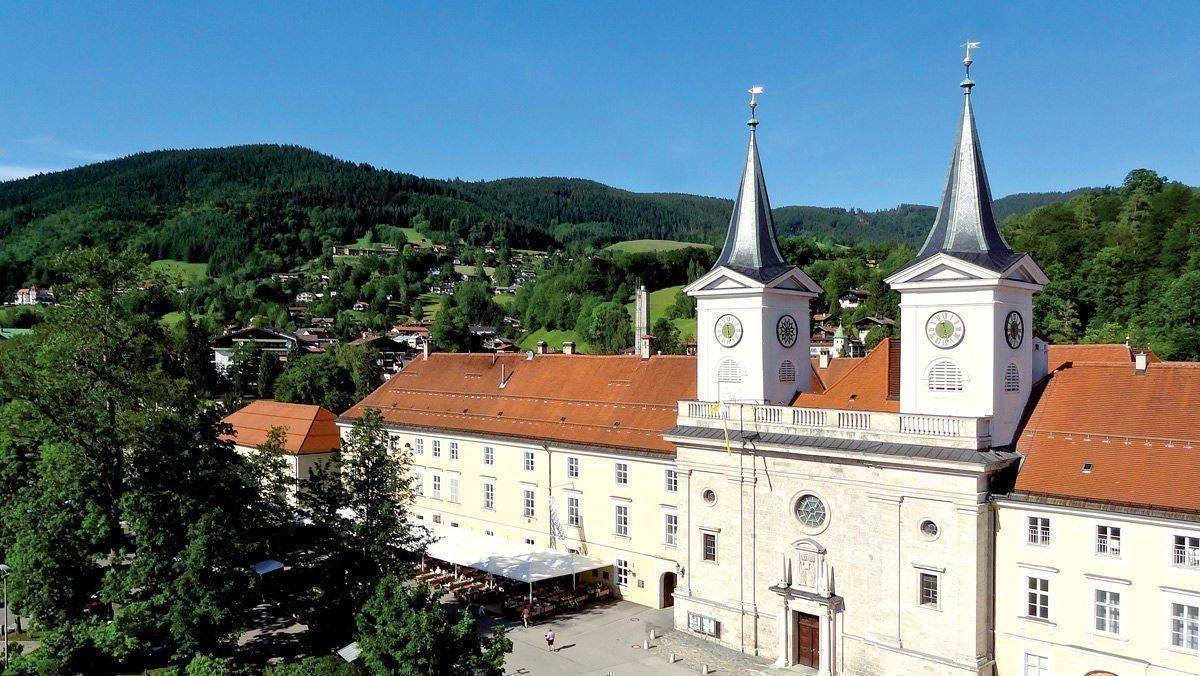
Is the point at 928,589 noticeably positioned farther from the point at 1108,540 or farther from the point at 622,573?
the point at 622,573

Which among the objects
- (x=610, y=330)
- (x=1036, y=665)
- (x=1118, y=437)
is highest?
(x=610, y=330)

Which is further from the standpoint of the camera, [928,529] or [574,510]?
[574,510]

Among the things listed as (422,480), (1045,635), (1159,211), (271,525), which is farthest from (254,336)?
(1045,635)

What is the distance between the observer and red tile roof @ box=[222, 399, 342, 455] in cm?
5259

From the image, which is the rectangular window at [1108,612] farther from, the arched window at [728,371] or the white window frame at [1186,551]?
the arched window at [728,371]

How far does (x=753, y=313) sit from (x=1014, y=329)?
8.18m

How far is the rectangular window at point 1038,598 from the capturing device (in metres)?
23.8

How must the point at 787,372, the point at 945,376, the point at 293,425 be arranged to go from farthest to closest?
the point at 293,425 → the point at 787,372 → the point at 945,376

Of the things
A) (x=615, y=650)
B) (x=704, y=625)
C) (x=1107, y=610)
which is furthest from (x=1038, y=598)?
(x=615, y=650)

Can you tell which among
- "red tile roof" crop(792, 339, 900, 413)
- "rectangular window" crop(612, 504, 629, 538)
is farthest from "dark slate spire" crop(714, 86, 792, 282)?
"rectangular window" crop(612, 504, 629, 538)

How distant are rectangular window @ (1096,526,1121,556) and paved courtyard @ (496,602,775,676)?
10390 millimetres

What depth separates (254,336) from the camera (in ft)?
422

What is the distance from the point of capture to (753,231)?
3044 centimetres

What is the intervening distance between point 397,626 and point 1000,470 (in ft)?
56.6
